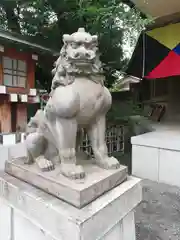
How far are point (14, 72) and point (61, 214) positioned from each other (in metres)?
1.50

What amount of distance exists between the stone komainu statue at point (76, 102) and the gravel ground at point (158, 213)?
62cm

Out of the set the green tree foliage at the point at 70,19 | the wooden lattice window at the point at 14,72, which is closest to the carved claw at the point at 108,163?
the wooden lattice window at the point at 14,72

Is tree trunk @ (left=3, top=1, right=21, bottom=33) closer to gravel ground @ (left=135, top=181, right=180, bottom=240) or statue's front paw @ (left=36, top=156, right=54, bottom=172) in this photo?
statue's front paw @ (left=36, top=156, right=54, bottom=172)

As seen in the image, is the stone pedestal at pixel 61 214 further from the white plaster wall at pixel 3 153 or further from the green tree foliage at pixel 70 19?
the green tree foliage at pixel 70 19

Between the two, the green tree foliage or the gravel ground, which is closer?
the gravel ground

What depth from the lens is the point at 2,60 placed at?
5.77ft

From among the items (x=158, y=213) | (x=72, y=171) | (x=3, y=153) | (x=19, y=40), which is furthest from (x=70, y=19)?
(x=158, y=213)

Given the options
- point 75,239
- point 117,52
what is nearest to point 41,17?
point 117,52

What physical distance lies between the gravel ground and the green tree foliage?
1.37 metres

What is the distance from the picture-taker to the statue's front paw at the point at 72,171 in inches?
30.4

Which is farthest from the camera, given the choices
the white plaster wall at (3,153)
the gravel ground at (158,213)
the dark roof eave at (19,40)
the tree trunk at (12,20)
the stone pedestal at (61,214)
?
the tree trunk at (12,20)

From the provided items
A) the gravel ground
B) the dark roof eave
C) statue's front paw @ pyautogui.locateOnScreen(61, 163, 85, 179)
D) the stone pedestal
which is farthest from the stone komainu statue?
the dark roof eave

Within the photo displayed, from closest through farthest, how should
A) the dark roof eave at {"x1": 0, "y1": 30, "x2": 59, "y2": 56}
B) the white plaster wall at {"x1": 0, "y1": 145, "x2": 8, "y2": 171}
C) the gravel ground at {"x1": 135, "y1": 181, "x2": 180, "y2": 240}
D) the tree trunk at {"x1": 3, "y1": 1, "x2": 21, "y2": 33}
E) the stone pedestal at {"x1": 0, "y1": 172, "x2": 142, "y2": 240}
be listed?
the stone pedestal at {"x1": 0, "y1": 172, "x2": 142, "y2": 240} → the gravel ground at {"x1": 135, "y1": 181, "x2": 180, "y2": 240} → the dark roof eave at {"x1": 0, "y1": 30, "x2": 59, "y2": 56} → the white plaster wall at {"x1": 0, "y1": 145, "x2": 8, "y2": 171} → the tree trunk at {"x1": 3, "y1": 1, "x2": 21, "y2": 33}

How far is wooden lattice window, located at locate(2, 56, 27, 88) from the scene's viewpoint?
1797mm
